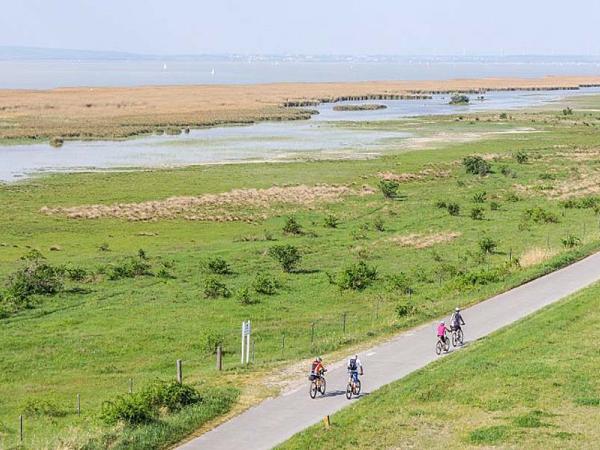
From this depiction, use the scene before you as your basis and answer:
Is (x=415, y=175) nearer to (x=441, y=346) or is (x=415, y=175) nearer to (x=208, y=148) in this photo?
(x=208, y=148)

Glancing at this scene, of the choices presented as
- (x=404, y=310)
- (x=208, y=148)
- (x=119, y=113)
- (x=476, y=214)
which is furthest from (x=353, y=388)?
(x=119, y=113)

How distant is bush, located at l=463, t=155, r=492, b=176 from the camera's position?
261ft

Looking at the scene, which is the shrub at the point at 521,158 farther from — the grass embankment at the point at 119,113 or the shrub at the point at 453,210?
the grass embankment at the point at 119,113

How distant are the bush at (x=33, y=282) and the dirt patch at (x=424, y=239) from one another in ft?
61.5

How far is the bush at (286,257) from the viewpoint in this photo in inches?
1750

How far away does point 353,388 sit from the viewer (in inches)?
931

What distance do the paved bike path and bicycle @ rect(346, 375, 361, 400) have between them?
19 cm

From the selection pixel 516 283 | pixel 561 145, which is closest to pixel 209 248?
pixel 516 283

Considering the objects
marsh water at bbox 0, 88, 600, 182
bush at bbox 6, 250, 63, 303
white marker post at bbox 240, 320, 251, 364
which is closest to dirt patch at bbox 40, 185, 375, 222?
marsh water at bbox 0, 88, 600, 182

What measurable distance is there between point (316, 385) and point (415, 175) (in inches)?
2260

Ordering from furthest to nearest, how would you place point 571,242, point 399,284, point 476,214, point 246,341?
point 476,214 → point 571,242 → point 399,284 → point 246,341

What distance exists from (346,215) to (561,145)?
4700 centimetres

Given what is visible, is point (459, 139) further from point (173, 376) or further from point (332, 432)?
point (332, 432)

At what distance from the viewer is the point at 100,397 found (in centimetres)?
2667
